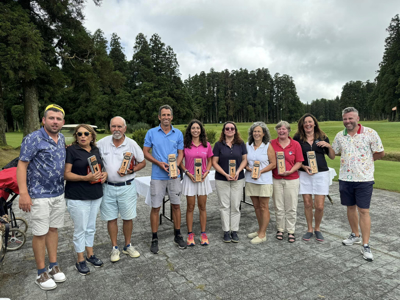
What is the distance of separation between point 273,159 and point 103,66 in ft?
66.0

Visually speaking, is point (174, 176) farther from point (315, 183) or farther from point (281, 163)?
point (315, 183)

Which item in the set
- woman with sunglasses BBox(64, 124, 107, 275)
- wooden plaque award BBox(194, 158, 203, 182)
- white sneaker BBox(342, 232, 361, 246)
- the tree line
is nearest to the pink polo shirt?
wooden plaque award BBox(194, 158, 203, 182)

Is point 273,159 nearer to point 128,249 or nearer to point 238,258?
point 238,258

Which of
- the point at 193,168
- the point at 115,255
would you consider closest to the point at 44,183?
the point at 115,255

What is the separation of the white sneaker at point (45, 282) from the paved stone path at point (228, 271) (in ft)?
0.19

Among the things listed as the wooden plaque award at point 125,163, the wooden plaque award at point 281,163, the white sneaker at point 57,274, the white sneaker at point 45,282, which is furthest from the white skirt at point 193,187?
the white sneaker at point 45,282

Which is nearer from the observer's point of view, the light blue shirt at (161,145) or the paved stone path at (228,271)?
the paved stone path at (228,271)

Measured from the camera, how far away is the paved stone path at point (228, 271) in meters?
2.87

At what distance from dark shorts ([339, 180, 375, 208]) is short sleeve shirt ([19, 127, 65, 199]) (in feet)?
13.2

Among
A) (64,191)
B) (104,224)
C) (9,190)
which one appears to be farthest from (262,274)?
(9,190)

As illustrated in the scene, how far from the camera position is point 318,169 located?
424 centimetres

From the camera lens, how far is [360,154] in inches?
149

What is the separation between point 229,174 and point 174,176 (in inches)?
35.2

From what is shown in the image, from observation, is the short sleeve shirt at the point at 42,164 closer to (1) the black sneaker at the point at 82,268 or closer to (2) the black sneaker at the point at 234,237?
(1) the black sneaker at the point at 82,268
